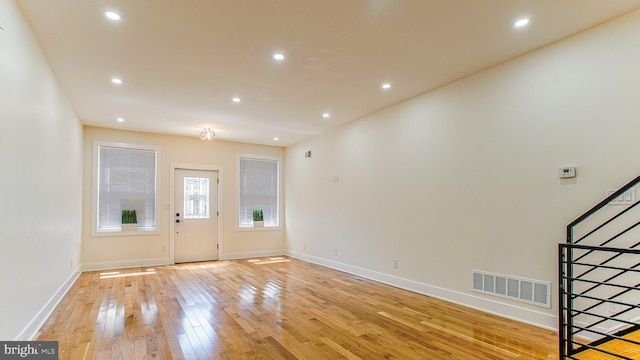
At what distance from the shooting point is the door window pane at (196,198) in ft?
24.1

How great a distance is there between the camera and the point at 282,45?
329cm

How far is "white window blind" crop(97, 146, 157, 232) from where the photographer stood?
651 cm

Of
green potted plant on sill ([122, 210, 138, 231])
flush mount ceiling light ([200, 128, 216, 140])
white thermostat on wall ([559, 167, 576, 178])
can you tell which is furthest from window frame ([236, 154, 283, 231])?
white thermostat on wall ([559, 167, 576, 178])

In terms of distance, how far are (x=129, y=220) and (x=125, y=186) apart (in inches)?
27.5

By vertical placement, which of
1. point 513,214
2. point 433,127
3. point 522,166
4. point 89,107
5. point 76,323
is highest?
point 89,107

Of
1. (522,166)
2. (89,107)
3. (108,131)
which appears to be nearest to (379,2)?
(522,166)

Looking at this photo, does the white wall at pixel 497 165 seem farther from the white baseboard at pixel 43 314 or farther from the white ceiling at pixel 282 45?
the white baseboard at pixel 43 314

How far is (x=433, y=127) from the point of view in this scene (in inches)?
177

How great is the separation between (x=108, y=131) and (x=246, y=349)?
5.75 m

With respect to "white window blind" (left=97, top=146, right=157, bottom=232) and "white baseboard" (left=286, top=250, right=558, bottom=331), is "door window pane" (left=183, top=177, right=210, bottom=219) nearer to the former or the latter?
"white window blind" (left=97, top=146, right=157, bottom=232)

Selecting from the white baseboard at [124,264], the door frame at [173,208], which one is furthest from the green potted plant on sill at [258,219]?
the white baseboard at [124,264]

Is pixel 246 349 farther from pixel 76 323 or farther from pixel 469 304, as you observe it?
pixel 469 304

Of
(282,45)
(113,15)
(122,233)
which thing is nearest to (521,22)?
(282,45)

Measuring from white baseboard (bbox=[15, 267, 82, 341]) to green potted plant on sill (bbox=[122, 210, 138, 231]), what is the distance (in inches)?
62.6
